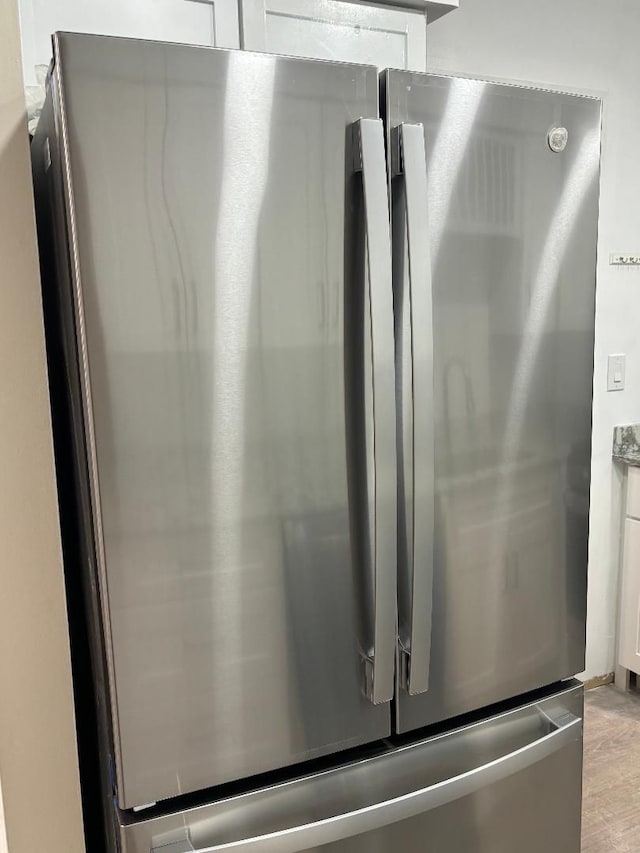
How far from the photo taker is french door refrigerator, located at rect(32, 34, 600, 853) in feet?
3.20

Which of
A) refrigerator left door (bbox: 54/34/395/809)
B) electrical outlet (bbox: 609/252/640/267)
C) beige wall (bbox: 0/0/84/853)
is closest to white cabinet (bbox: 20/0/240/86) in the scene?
beige wall (bbox: 0/0/84/853)

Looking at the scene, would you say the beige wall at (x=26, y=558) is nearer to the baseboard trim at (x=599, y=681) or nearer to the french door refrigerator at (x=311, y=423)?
the french door refrigerator at (x=311, y=423)

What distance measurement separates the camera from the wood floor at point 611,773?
2.02 meters

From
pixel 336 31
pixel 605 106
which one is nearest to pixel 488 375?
pixel 336 31

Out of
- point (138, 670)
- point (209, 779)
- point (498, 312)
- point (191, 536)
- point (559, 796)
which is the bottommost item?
point (559, 796)

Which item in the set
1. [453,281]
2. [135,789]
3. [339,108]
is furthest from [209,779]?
[339,108]

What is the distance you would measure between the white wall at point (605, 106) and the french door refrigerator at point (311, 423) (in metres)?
1.20

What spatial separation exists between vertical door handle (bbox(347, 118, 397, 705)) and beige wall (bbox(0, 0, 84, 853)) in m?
Result: 0.46

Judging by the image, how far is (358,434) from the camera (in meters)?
1.12

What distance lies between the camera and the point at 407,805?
1.21m

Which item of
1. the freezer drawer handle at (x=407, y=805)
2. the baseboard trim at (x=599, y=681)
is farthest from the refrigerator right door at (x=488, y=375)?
the baseboard trim at (x=599, y=681)

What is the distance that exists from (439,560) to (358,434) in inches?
10.9

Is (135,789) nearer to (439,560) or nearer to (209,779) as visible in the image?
(209,779)

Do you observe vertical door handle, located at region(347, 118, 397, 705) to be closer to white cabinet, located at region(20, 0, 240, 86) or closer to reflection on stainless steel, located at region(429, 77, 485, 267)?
reflection on stainless steel, located at region(429, 77, 485, 267)
